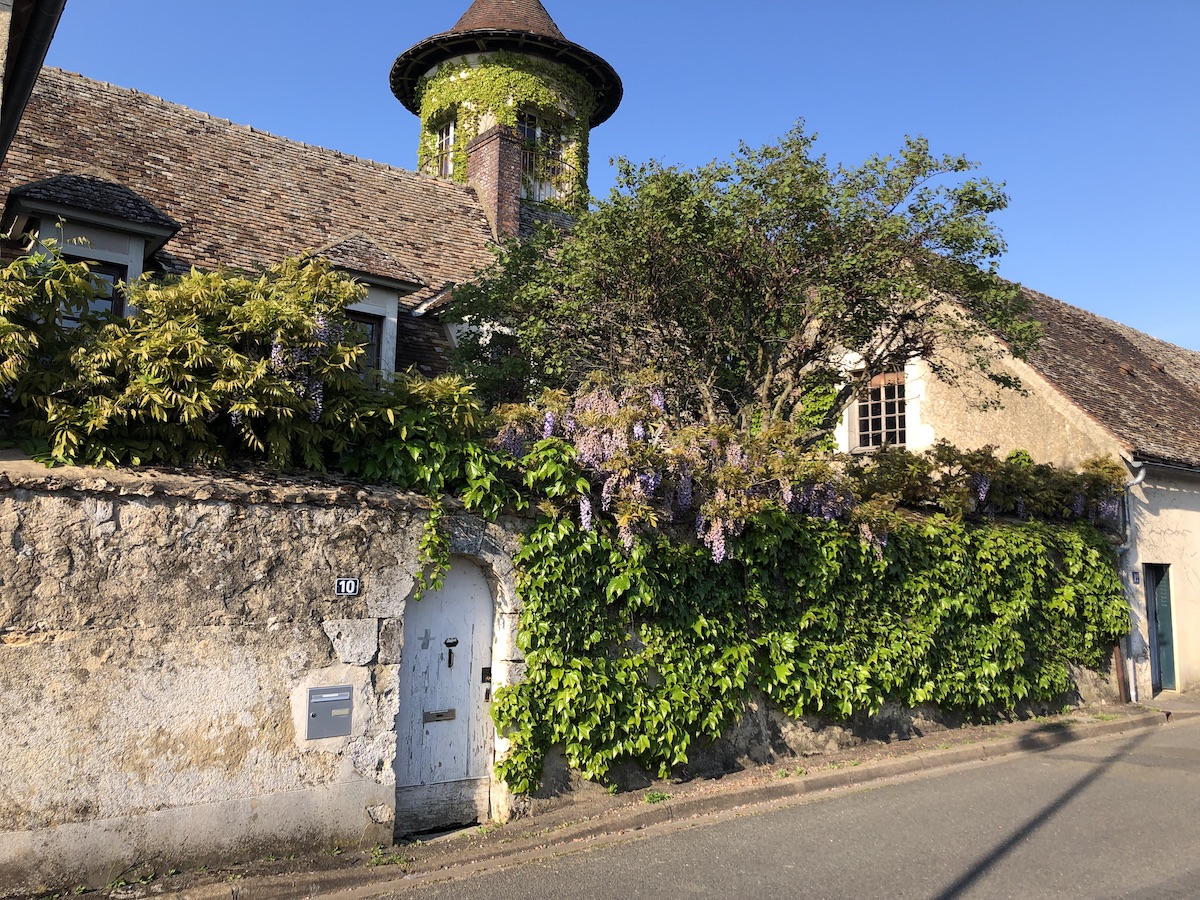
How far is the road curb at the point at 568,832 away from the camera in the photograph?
19.5 ft

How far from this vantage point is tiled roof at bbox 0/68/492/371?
12.2 metres

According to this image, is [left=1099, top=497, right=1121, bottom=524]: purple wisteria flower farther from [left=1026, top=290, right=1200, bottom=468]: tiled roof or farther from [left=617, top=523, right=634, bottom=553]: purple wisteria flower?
[left=617, top=523, right=634, bottom=553]: purple wisteria flower

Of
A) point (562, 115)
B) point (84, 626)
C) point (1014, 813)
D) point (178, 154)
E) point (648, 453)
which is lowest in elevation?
point (1014, 813)

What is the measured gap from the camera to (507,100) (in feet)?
64.3

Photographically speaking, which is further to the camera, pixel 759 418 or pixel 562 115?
pixel 562 115

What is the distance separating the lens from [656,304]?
1130 cm

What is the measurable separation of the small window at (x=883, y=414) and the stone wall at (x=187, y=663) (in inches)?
480

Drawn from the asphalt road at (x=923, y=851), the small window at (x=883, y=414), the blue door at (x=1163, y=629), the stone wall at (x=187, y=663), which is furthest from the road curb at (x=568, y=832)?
the small window at (x=883, y=414)

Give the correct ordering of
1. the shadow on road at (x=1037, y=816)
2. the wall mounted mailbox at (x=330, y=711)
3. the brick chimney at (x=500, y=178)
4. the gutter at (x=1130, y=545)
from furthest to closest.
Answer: the brick chimney at (x=500, y=178) < the gutter at (x=1130, y=545) < the wall mounted mailbox at (x=330, y=711) < the shadow on road at (x=1037, y=816)

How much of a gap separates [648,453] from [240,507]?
141 inches

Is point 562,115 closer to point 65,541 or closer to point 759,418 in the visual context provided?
point 759,418

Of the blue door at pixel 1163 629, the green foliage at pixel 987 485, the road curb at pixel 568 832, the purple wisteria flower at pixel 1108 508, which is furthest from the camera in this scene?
the blue door at pixel 1163 629

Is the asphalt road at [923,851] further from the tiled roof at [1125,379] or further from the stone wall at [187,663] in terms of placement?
the tiled roof at [1125,379]

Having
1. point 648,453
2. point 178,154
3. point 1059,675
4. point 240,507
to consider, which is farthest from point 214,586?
point 1059,675
